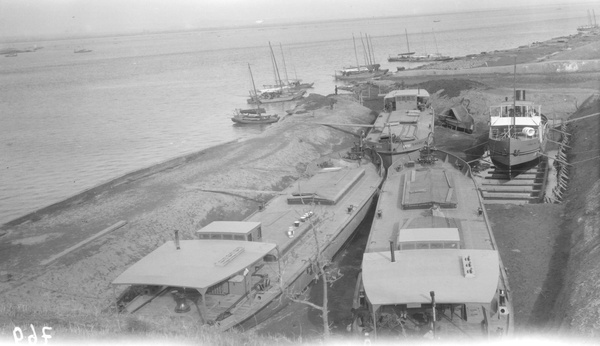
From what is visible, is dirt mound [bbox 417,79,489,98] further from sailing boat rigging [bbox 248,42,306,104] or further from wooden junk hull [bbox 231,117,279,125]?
sailing boat rigging [bbox 248,42,306,104]

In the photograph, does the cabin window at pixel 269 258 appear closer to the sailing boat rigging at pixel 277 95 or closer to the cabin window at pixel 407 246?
the cabin window at pixel 407 246

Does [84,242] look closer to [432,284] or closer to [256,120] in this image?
[432,284]

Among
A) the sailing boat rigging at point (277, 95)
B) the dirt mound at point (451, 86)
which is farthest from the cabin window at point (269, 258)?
the sailing boat rigging at point (277, 95)

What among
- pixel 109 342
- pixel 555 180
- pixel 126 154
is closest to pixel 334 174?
pixel 555 180

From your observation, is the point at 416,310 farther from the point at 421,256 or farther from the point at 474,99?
the point at 474,99

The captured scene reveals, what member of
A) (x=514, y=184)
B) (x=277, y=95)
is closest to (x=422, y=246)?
(x=514, y=184)
